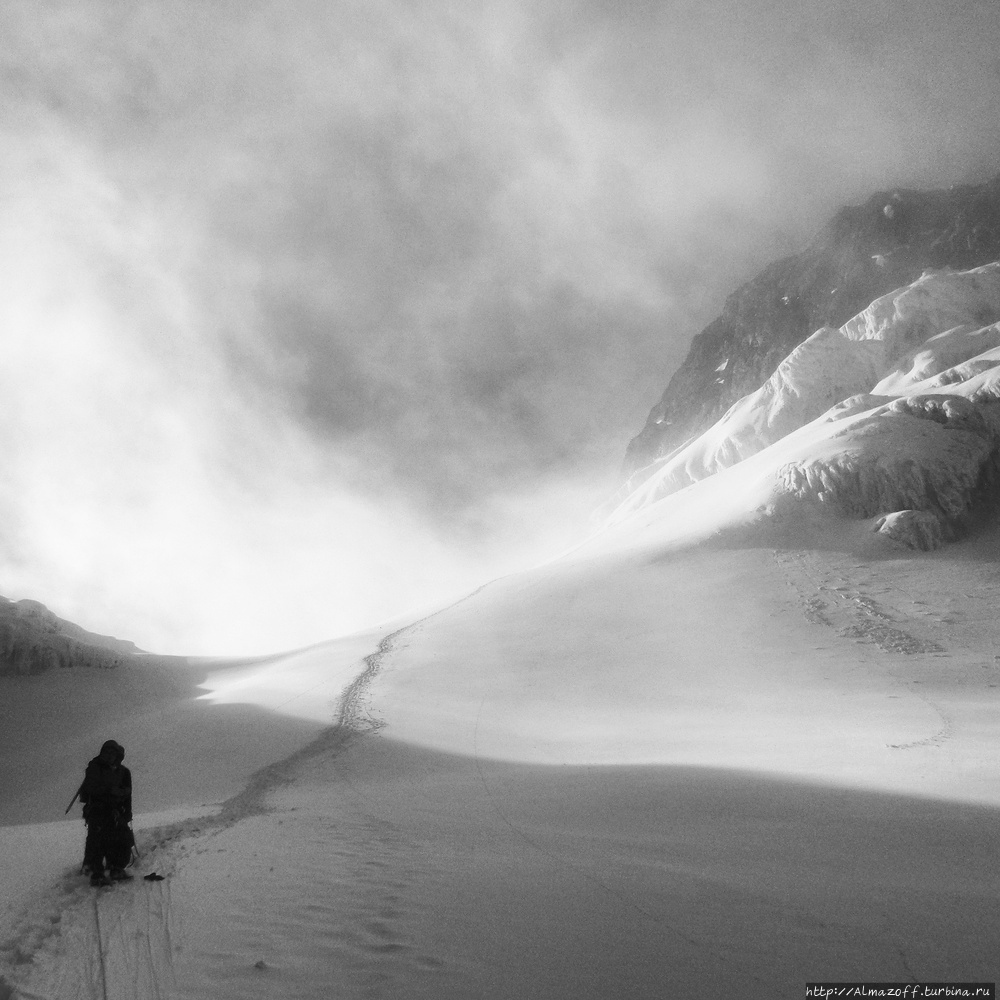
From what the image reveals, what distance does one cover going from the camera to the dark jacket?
6.36 meters

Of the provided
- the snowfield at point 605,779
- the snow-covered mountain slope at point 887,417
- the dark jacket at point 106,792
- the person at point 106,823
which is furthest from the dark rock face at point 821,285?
the person at point 106,823

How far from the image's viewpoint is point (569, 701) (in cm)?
1839

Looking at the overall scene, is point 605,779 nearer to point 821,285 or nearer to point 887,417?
point 887,417

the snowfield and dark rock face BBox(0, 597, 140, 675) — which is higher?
dark rock face BBox(0, 597, 140, 675)

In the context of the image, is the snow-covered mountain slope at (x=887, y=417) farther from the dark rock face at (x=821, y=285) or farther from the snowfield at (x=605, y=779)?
the dark rock face at (x=821, y=285)

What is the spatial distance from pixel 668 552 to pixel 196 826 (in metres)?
27.3

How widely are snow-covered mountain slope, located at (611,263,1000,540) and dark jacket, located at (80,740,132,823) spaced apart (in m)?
32.6

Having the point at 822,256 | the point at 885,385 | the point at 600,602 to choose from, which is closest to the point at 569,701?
the point at 600,602

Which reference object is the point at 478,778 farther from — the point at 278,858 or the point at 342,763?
the point at 278,858

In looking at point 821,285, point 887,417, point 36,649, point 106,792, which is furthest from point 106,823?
point 821,285

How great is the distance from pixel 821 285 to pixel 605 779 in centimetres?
15799

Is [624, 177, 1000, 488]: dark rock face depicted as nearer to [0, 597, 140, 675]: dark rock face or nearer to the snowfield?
the snowfield

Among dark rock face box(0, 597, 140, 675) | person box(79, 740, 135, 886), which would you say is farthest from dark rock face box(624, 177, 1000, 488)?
person box(79, 740, 135, 886)

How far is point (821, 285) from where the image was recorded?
136 metres
